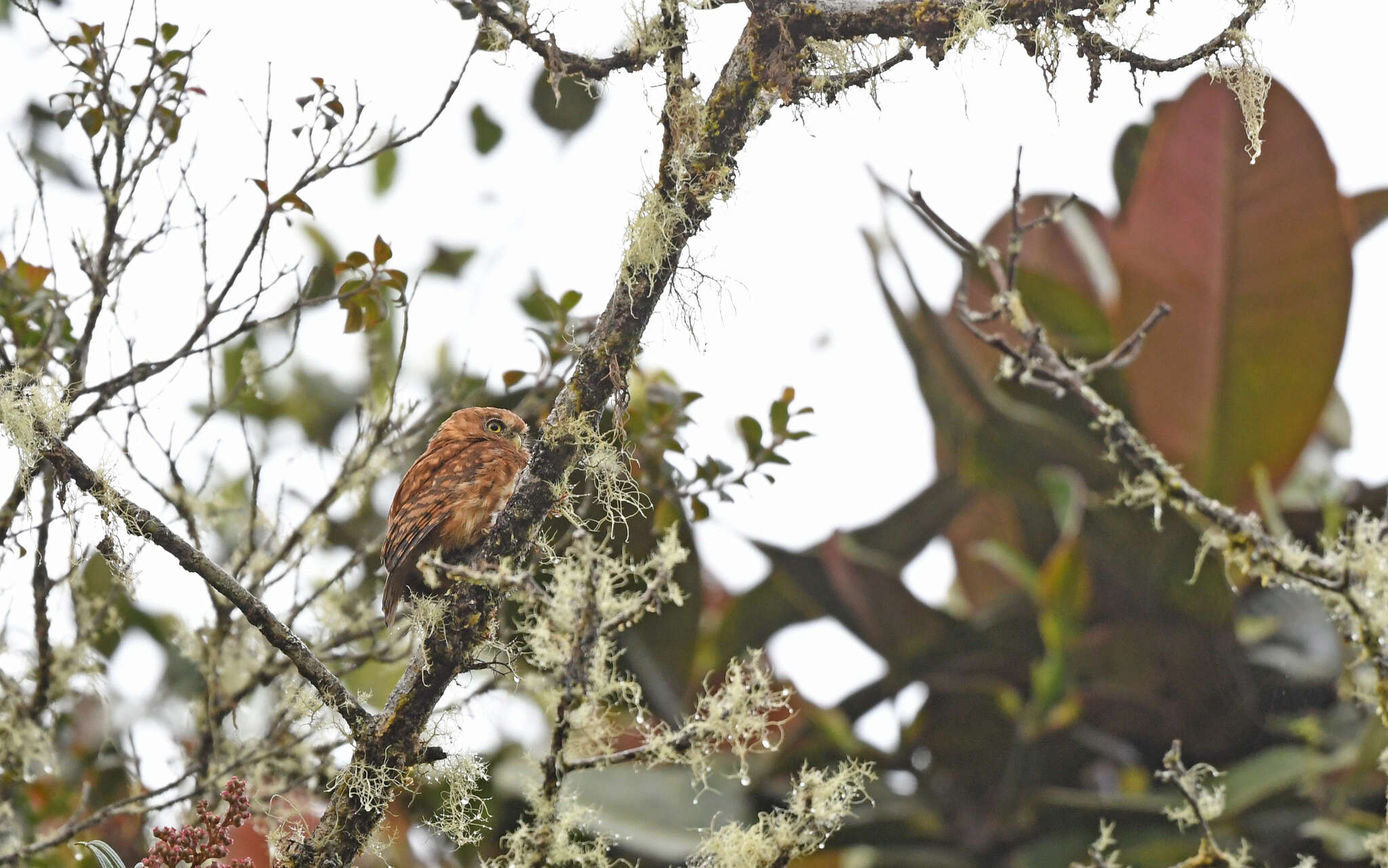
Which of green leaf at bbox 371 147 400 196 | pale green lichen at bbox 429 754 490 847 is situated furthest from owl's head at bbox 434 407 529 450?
green leaf at bbox 371 147 400 196

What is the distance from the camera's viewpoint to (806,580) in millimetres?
3135

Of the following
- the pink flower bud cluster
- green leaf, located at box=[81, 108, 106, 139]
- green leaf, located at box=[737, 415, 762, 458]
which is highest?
Result: green leaf, located at box=[81, 108, 106, 139]

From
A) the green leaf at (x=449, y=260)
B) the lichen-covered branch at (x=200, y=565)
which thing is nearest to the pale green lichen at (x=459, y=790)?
the lichen-covered branch at (x=200, y=565)

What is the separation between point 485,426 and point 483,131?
1234 millimetres

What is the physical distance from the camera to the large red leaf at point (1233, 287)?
2844 millimetres

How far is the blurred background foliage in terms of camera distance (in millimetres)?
2758

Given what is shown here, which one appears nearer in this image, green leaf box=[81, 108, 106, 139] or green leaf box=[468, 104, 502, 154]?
green leaf box=[81, 108, 106, 139]

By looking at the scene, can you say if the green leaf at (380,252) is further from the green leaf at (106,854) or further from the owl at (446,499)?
the green leaf at (106,854)

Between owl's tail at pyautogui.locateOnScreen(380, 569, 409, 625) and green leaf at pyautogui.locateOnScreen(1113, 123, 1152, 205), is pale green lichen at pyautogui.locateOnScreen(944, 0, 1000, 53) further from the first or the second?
green leaf at pyautogui.locateOnScreen(1113, 123, 1152, 205)

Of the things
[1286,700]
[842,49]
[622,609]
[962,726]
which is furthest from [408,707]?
[1286,700]

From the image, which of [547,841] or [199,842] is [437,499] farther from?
[547,841]

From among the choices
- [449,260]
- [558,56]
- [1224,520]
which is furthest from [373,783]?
[449,260]

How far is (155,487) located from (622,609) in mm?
1396

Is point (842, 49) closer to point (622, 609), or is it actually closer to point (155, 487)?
point (622, 609)
